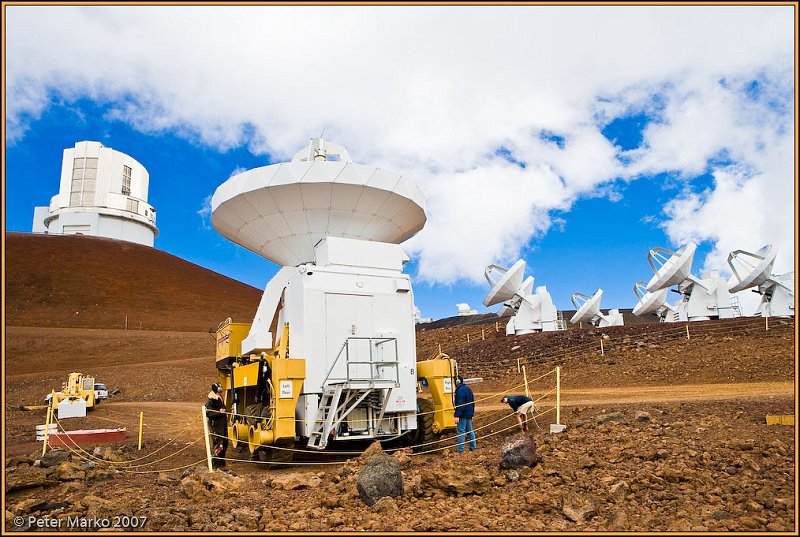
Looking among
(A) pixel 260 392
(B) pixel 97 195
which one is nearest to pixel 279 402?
(A) pixel 260 392

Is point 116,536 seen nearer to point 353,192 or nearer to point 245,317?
point 353,192

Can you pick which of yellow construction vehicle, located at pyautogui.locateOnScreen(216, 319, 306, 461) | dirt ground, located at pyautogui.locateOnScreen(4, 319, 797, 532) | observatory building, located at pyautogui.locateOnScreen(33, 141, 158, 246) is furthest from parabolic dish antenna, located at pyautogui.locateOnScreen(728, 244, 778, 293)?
observatory building, located at pyautogui.locateOnScreen(33, 141, 158, 246)

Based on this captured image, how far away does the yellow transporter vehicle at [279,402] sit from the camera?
35.4 feet

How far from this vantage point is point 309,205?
13.0m

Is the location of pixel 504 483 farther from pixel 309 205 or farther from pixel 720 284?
pixel 720 284

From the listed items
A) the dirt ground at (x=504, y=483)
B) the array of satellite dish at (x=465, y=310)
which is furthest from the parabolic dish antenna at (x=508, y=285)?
the array of satellite dish at (x=465, y=310)

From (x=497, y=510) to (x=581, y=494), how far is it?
1.01 meters

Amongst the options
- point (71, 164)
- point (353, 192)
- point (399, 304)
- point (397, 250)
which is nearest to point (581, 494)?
point (399, 304)

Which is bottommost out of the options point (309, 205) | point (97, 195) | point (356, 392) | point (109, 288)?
point (356, 392)

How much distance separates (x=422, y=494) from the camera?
284 inches

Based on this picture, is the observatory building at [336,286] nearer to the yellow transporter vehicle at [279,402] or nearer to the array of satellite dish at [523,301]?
the yellow transporter vehicle at [279,402]

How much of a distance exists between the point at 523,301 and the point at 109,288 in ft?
154

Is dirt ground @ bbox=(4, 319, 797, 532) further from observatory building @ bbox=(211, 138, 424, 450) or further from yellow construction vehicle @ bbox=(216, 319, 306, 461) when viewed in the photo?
observatory building @ bbox=(211, 138, 424, 450)

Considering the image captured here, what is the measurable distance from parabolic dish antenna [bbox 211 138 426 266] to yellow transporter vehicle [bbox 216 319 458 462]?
2.45 m
